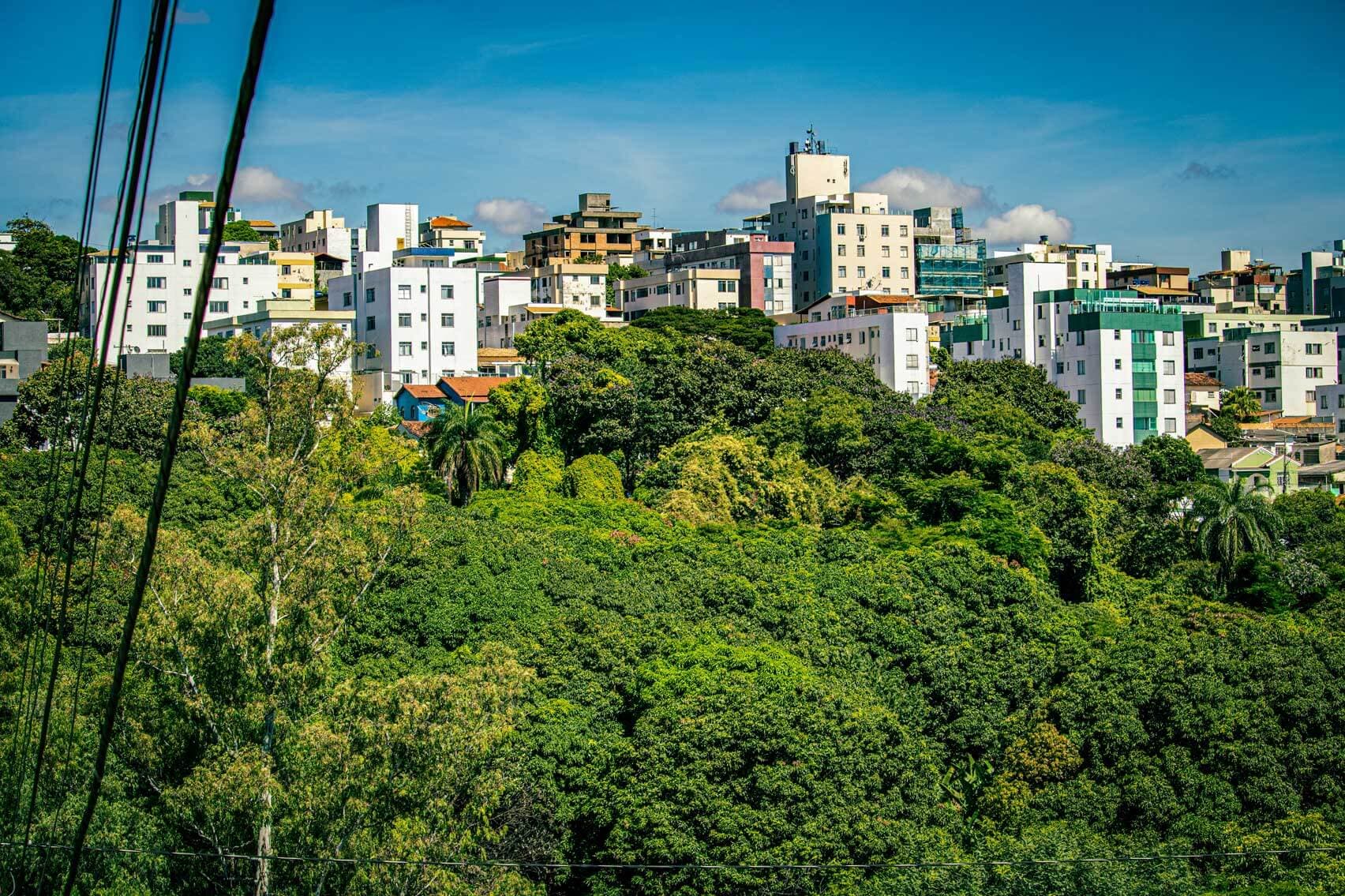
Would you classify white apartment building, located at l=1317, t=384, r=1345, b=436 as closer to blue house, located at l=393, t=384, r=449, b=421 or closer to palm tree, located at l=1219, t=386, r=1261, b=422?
palm tree, located at l=1219, t=386, r=1261, b=422

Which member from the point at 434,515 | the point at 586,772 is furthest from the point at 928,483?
the point at 586,772

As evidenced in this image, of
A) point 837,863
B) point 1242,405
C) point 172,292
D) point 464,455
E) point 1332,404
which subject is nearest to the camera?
point 837,863

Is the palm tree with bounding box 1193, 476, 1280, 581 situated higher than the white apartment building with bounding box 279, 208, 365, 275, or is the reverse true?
the white apartment building with bounding box 279, 208, 365, 275

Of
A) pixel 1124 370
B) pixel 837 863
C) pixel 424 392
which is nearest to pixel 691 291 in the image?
pixel 1124 370

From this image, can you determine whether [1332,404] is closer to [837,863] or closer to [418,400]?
[418,400]

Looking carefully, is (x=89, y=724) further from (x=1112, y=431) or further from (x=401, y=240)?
(x=401, y=240)

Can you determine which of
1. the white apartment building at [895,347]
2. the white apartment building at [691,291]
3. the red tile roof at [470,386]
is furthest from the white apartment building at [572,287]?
the red tile roof at [470,386]

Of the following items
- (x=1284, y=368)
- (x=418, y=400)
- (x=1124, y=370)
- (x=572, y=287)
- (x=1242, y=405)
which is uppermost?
(x=572, y=287)

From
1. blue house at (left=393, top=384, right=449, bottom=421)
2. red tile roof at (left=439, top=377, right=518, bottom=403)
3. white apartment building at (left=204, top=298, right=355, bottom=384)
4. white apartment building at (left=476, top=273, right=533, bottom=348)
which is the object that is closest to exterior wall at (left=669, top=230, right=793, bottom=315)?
white apartment building at (left=476, top=273, right=533, bottom=348)
